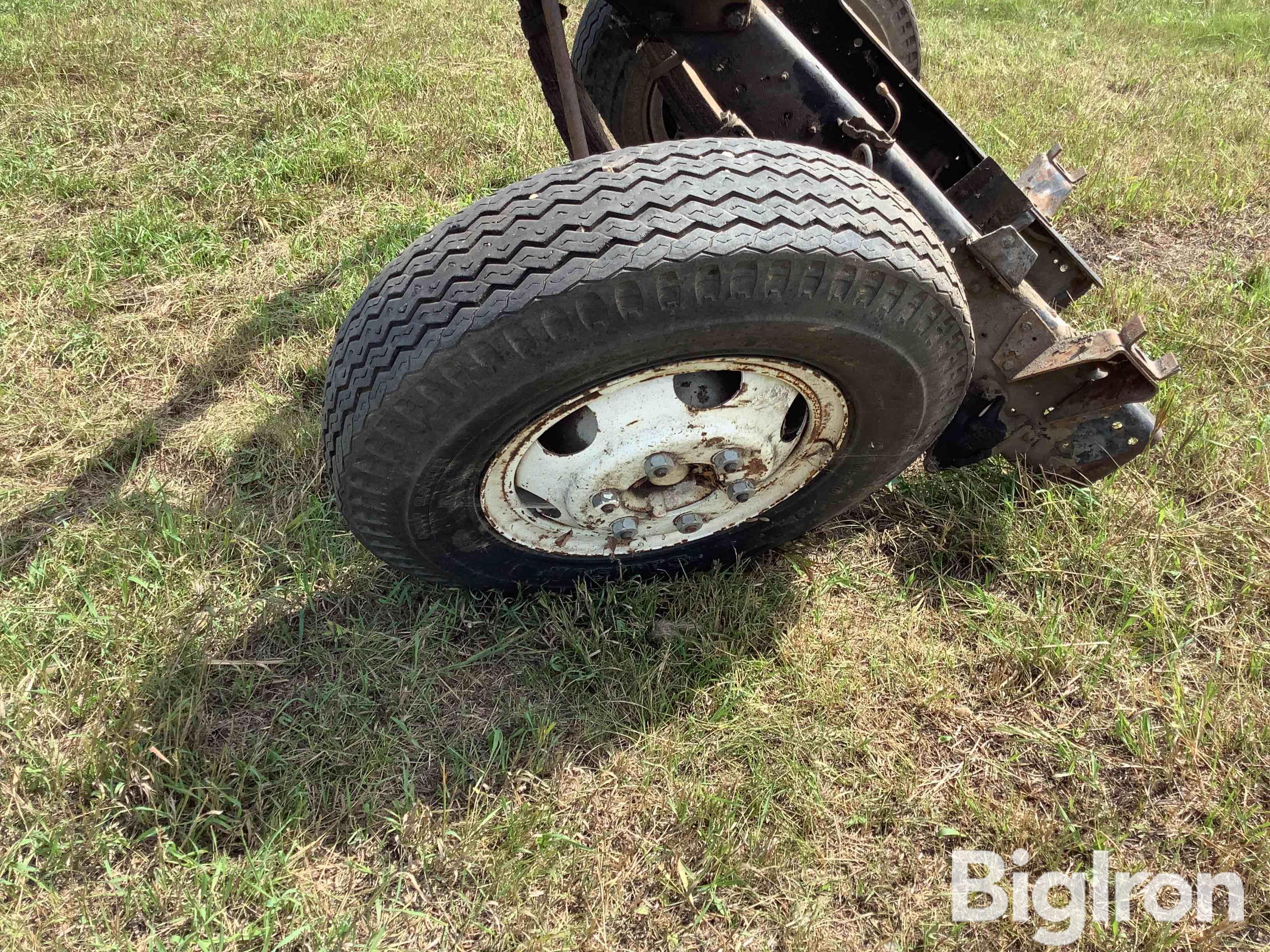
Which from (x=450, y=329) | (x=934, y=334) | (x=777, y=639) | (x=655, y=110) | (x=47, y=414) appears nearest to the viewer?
(x=450, y=329)

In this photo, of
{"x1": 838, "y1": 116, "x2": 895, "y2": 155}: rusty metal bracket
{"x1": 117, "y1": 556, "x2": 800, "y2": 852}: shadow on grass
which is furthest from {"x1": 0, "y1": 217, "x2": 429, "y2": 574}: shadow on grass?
{"x1": 838, "y1": 116, "x2": 895, "y2": 155}: rusty metal bracket

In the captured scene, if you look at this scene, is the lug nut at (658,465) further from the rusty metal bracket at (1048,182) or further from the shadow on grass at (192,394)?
the shadow on grass at (192,394)

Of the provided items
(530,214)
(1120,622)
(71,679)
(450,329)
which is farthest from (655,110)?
(71,679)

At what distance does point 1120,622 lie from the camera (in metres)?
2.47

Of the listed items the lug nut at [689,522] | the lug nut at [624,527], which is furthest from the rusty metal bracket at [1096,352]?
the lug nut at [624,527]

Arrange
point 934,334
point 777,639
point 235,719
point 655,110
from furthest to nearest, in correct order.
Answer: point 655,110
point 777,639
point 235,719
point 934,334

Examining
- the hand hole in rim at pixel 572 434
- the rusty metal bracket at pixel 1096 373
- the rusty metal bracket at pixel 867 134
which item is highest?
the rusty metal bracket at pixel 867 134

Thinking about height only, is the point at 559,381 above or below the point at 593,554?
above

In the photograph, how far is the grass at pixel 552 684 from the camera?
1910 millimetres

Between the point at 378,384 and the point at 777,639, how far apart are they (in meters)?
1.37

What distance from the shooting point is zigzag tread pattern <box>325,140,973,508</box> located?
1603 mm

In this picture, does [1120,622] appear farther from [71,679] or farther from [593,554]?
[71,679]

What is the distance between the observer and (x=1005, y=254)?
83.7 inches

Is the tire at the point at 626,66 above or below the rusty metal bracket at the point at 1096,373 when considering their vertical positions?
above
